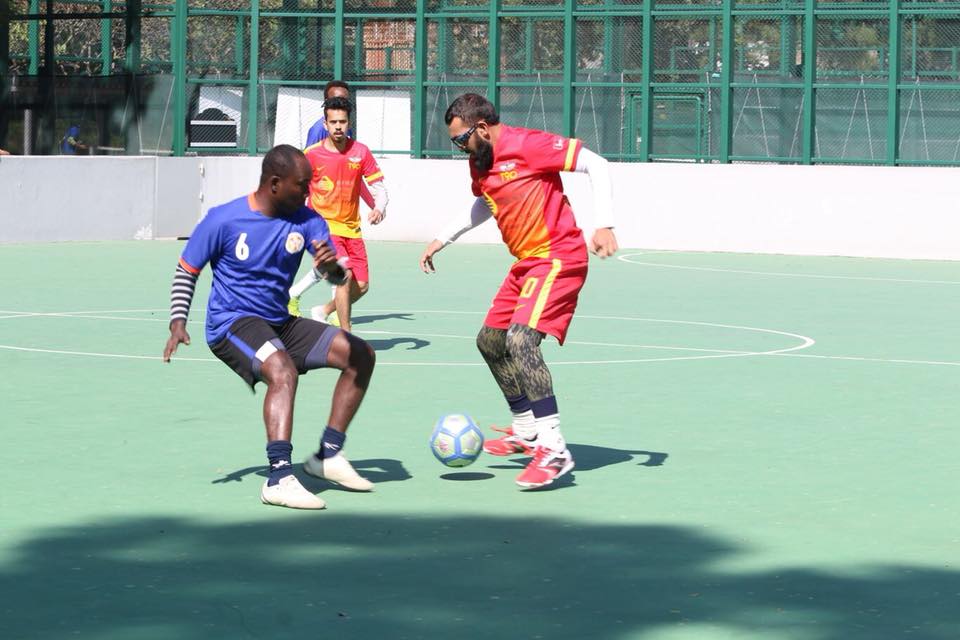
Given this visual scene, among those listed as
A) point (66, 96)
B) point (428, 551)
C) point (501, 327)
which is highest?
point (66, 96)

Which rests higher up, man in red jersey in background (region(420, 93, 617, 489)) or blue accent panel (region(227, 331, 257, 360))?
man in red jersey in background (region(420, 93, 617, 489))

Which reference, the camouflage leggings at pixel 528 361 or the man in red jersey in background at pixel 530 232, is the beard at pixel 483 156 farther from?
the camouflage leggings at pixel 528 361

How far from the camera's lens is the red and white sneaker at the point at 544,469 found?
8.42 metres

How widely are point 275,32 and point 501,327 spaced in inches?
832

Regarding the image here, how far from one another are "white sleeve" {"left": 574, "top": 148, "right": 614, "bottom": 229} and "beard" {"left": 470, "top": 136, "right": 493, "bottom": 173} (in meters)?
0.41

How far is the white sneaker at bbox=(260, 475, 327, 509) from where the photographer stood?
25.9 feet

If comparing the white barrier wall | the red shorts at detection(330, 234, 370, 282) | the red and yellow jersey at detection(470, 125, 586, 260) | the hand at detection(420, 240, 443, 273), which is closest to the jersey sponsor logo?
the red shorts at detection(330, 234, 370, 282)

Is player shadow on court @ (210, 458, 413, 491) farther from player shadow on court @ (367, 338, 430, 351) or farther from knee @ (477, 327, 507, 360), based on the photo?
player shadow on court @ (367, 338, 430, 351)

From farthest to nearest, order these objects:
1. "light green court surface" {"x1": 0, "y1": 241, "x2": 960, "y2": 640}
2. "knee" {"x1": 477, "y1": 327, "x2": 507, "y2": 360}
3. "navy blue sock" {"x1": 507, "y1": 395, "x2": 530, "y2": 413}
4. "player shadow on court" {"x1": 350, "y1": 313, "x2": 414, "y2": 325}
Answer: "player shadow on court" {"x1": 350, "y1": 313, "x2": 414, "y2": 325}
"navy blue sock" {"x1": 507, "y1": 395, "x2": 530, "y2": 413}
"knee" {"x1": 477, "y1": 327, "x2": 507, "y2": 360}
"light green court surface" {"x1": 0, "y1": 241, "x2": 960, "y2": 640}

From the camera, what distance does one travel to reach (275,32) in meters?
29.6

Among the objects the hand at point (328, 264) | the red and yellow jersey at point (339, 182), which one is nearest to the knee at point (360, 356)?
the hand at point (328, 264)

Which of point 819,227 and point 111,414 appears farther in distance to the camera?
point 819,227

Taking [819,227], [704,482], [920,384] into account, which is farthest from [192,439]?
[819,227]

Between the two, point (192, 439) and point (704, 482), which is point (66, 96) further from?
point (704, 482)
